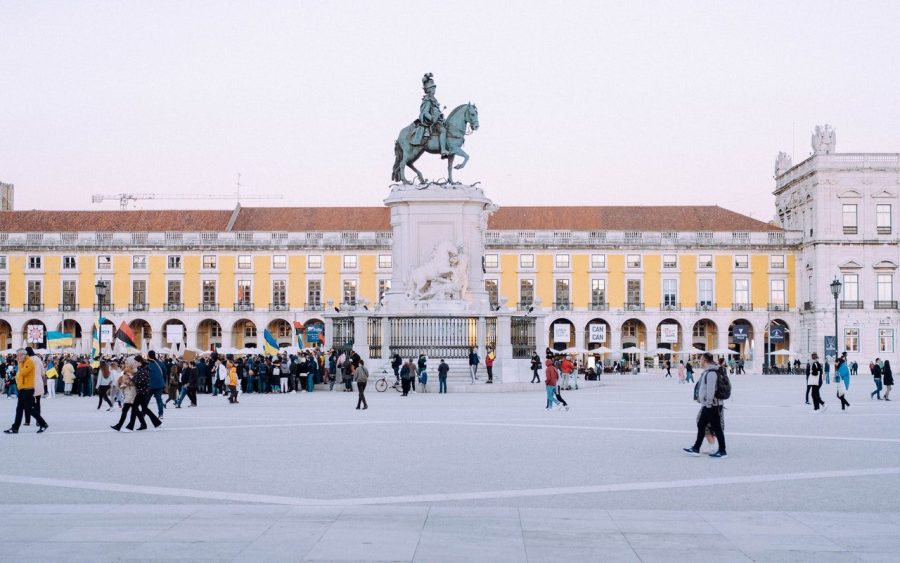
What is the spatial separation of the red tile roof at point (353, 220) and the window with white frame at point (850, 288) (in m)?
8.02

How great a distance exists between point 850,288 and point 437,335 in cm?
4806

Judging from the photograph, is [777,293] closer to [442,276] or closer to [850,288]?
[850,288]

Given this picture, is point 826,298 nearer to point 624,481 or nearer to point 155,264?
point 155,264

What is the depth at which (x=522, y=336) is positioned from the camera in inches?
A: 1372

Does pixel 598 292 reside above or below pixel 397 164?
below

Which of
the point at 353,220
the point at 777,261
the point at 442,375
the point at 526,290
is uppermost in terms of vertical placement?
the point at 353,220

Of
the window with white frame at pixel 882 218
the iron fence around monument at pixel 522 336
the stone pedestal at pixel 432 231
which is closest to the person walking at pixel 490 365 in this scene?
the iron fence around monument at pixel 522 336

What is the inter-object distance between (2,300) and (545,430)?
70.5 metres

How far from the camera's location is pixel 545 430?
57.3ft

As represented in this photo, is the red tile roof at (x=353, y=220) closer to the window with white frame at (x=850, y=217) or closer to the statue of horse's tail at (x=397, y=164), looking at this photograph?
the window with white frame at (x=850, y=217)

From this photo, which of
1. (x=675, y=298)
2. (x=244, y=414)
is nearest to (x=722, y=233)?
(x=675, y=298)

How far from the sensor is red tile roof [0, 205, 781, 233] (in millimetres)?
80938

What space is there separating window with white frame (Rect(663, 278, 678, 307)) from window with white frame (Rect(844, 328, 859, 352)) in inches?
459

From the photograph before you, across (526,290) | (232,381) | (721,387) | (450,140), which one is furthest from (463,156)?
(526,290)
